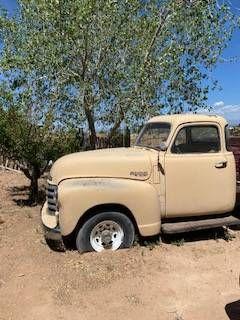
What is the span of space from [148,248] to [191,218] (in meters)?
0.94

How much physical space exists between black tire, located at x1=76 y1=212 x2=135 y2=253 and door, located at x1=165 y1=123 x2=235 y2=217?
28.1 inches

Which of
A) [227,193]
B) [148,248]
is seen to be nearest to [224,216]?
[227,193]

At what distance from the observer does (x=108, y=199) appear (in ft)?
24.6

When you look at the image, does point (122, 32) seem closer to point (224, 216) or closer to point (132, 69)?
point (132, 69)

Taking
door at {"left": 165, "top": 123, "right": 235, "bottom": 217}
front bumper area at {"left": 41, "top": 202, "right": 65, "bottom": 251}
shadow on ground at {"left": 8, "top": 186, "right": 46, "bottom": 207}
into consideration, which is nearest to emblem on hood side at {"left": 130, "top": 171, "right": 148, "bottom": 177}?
door at {"left": 165, "top": 123, "right": 235, "bottom": 217}

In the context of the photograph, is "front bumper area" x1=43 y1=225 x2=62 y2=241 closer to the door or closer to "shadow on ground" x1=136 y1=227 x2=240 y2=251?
"shadow on ground" x1=136 y1=227 x2=240 y2=251

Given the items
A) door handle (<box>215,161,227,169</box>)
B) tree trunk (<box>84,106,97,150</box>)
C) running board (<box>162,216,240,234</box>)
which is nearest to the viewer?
running board (<box>162,216,240,234</box>)

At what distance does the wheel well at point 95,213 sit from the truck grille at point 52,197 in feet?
1.34

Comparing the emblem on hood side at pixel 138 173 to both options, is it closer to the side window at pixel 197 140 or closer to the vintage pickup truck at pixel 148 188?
the vintage pickup truck at pixel 148 188

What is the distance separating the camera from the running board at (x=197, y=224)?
7922 mm

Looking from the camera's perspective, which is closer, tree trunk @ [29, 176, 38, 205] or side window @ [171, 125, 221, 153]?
side window @ [171, 125, 221, 153]

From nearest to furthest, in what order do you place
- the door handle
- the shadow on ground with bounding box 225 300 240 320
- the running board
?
the shadow on ground with bounding box 225 300 240 320 < the running board < the door handle

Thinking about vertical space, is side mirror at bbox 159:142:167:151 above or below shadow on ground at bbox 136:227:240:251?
above

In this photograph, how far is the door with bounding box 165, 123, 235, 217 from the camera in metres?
8.00
